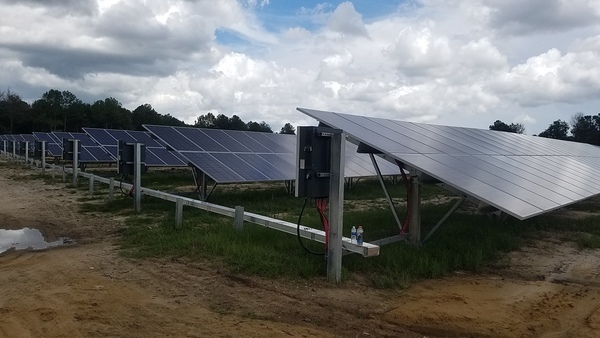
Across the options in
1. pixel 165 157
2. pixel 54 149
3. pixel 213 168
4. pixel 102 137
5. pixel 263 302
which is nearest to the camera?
pixel 263 302

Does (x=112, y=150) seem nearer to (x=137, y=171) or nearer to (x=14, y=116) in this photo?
(x=137, y=171)

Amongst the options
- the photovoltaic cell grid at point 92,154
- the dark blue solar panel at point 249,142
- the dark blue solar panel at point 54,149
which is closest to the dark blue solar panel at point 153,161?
the photovoltaic cell grid at point 92,154

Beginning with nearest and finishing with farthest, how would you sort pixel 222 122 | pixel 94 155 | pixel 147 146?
pixel 147 146
pixel 94 155
pixel 222 122

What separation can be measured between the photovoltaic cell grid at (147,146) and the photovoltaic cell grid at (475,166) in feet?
35.4

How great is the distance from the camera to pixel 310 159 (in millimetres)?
5996

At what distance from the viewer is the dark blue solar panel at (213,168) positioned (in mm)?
12570

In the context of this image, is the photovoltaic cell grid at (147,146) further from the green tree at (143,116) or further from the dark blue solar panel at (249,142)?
the green tree at (143,116)

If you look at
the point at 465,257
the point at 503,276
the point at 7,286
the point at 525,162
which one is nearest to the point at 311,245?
the point at 465,257

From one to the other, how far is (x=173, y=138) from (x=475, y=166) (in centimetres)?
988

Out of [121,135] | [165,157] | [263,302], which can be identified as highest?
[121,135]

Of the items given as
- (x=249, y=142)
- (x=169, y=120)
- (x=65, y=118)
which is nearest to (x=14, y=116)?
(x=65, y=118)

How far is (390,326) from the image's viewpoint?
15.7ft

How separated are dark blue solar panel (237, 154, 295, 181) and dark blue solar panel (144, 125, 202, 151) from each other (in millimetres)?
1698

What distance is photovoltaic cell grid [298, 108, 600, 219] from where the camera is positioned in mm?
6801
